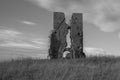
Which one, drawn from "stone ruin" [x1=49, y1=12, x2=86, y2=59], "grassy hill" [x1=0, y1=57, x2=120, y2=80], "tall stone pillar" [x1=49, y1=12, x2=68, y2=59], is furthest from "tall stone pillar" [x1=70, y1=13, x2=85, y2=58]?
"grassy hill" [x1=0, y1=57, x2=120, y2=80]

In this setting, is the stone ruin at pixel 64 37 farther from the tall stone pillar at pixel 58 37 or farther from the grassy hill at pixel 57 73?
the grassy hill at pixel 57 73

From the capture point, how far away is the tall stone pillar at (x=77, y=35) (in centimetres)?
1100

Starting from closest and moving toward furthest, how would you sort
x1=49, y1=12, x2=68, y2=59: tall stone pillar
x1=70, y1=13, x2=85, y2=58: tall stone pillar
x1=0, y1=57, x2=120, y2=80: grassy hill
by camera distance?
x1=0, y1=57, x2=120, y2=80: grassy hill
x1=49, y1=12, x2=68, y2=59: tall stone pillar
x1=70, y1=13, x2=85, y2=58: tall stone pillar

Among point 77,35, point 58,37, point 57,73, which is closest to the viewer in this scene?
point 57,73

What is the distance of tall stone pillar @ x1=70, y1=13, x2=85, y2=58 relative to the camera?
1100 cm

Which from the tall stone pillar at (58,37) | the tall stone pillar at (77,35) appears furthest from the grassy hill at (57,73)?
the tall stone pillar at (77,35)

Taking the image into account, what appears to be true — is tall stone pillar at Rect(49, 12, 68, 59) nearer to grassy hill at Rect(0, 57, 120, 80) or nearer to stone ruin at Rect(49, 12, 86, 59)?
stone ruin at Rect(49, 12, 86, 59)

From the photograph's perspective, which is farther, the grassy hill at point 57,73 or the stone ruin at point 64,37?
the stone ruin at point 64,37

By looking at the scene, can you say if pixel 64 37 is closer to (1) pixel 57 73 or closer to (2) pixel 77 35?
(2) pixel 77 35

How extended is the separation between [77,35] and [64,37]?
79 cm

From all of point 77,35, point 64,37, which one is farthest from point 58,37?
point 77,35

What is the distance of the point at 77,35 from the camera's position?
1112 centimetres

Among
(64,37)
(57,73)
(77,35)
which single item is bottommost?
(57,73)

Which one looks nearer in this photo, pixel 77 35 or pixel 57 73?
pixel 57 73
